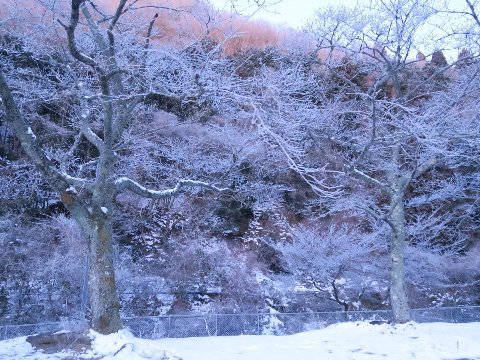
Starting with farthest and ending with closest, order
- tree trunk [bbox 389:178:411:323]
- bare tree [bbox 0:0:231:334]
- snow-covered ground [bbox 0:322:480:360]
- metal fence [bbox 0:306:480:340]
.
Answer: metal fence [bbox 0:306:480:340] → tree trunk [bbox 389:178:411:323] → bare tree [bbox 0:0:231:334] → snow-covered ground [bbox 0:322:480:360]

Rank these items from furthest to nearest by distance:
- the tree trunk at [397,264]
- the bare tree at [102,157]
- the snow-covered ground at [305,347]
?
1. the tree trunk at [397,264]
2. the bare tree at [102,157]
3. the snow-covered ground at [305,347]

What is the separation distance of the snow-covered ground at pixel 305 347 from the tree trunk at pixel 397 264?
55 cm

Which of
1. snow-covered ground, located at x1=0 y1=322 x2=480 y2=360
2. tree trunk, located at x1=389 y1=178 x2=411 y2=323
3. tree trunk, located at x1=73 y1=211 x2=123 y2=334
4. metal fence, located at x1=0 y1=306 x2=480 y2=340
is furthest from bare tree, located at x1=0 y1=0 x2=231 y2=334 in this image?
tree trunk, located at x1=389 y1=178 x2=411 y2=323

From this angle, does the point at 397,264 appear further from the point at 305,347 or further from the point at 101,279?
the point at 101,279

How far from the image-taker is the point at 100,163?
7.12 meters

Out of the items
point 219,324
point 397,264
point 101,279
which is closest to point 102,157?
point 101,279

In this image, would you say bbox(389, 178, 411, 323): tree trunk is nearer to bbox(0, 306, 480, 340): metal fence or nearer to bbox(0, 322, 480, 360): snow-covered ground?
bbox(0, 322, 480, 360): snow-covered ground

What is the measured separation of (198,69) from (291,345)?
451cm

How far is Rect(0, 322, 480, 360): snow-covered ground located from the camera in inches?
240

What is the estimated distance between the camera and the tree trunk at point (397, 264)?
31.9 feet

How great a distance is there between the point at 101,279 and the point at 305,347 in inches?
129

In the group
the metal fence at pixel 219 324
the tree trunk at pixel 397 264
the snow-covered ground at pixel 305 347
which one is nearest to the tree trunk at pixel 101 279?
the snow-covered ground at pixel 305 347

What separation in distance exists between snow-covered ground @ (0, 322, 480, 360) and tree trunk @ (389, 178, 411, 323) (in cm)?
55

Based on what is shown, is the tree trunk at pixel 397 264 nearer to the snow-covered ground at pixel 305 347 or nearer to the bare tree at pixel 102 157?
the snow-covered ground at pixel 305 347
